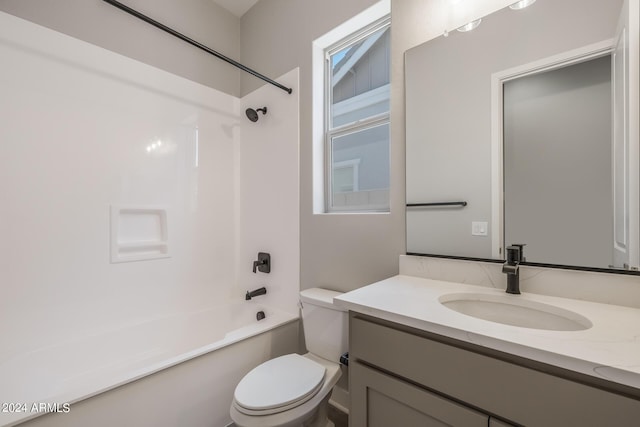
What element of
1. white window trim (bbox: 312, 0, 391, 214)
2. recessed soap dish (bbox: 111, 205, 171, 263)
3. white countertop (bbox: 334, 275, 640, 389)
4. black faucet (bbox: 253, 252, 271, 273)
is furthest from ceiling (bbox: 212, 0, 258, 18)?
white countertop (bbox: 334, 275, 640, 389)

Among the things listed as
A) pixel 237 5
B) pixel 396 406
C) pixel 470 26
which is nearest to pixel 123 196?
pixel 237 5

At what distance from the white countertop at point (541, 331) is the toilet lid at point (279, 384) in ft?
1.62

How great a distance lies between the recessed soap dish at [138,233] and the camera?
1760mm

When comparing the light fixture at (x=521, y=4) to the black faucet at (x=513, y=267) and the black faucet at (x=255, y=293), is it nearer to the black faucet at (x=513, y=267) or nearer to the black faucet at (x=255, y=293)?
the black faucet at (x=513, y=267)

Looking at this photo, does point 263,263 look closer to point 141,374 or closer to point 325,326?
point 325,326

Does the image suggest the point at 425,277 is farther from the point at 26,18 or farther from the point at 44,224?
the point at 26,18

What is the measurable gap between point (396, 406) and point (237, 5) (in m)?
2.92

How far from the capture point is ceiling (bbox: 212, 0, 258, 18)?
226cm

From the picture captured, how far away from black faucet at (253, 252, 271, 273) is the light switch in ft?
4.70

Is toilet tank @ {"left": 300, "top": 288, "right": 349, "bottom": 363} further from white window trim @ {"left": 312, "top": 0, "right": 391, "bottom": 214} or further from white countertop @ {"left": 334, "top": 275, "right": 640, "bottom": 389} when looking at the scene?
white window trim @ {"left": 312, "top": 0, "right": 391, "bottom": 214}

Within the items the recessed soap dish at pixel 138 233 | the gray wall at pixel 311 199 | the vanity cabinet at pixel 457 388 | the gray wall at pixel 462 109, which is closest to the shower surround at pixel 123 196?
the recessed soap dish at pixel 138 233

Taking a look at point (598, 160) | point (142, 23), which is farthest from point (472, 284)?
point (142, 23)

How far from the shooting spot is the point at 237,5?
2.30 meters

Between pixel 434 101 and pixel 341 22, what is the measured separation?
831 millimetres
